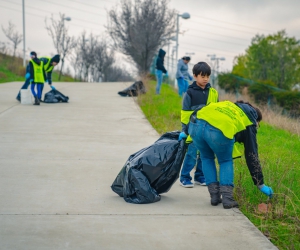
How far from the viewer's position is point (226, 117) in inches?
209

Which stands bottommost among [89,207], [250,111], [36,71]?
[89,207]

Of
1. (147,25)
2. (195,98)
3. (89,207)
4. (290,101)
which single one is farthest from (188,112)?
(147,25)

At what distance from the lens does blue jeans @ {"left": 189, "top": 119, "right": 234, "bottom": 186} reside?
17.6ft

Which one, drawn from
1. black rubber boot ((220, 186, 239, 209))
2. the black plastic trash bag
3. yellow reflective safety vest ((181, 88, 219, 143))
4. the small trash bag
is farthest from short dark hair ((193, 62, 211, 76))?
the small trash bag

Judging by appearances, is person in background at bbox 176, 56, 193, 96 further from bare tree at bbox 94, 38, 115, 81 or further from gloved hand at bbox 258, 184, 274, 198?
bare tree at bbox 94, 38, 115, 81

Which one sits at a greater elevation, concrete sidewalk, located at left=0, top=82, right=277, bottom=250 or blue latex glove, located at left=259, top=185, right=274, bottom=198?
blue latex glove, located at left=259, top=185, right=274, bottom=198

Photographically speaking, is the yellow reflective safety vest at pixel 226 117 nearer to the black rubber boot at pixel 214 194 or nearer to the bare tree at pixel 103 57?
the black rubber boot at pixel 214 194

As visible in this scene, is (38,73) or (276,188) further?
(38,73)

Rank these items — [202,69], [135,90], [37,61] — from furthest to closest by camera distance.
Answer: [135,90] < [37,61] < [202,69]

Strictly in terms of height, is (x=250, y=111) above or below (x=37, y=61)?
below

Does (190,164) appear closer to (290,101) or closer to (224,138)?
(224,138)

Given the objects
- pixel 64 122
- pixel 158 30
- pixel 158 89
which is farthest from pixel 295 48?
pixel 64 122

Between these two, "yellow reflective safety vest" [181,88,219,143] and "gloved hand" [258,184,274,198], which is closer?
"gloved hand" [258,184,274,198]

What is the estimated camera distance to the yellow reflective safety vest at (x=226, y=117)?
5289 mm
